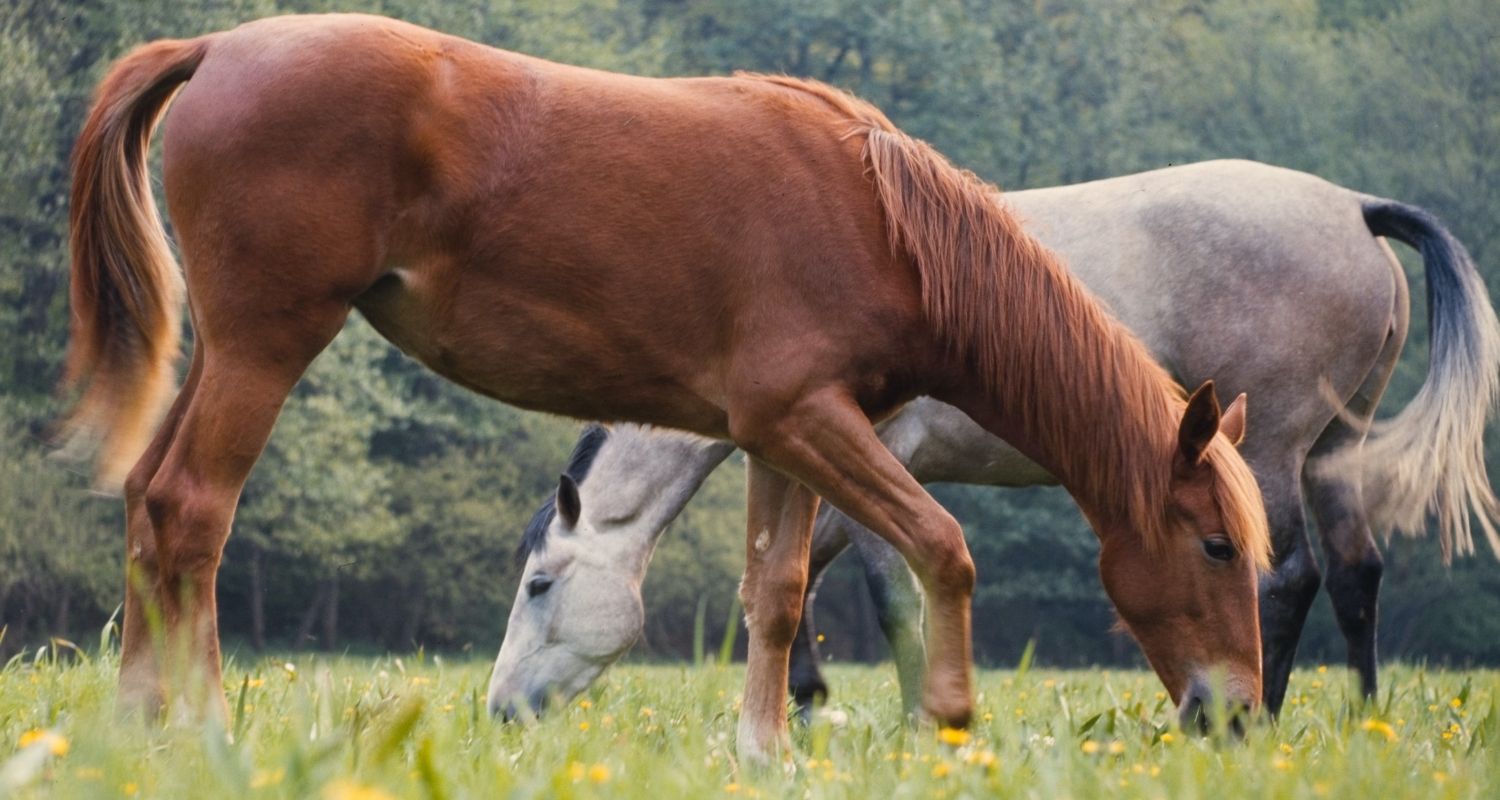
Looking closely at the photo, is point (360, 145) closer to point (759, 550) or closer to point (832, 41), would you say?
point (759, 550)

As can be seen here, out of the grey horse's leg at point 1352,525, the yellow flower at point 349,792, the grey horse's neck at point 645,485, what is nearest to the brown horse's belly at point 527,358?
the yellow flower at point 349,792

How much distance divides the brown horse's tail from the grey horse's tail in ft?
15.4

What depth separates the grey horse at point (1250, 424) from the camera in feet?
21.4

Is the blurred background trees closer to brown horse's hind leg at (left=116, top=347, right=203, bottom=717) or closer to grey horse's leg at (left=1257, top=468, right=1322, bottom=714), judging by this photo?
brown horse's hind leg at (left=116, top=347, right=203, bottom=717)

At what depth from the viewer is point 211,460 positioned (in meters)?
3.85

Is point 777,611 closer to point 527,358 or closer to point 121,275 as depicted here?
point 527,358

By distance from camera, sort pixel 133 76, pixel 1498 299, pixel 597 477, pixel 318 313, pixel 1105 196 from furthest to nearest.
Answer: pixel 1498 299 < pixel 1105 196 < pixel 597 477 < pixel 133 76 < pixel 318 313

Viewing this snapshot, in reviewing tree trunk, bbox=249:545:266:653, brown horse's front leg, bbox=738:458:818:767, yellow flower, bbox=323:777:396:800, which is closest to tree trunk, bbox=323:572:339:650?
tree trunk, bbox=249:545:266:653

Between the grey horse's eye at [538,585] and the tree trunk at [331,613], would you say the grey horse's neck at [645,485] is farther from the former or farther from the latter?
the tree trunk at [331,613]

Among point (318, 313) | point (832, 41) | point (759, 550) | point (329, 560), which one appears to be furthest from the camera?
point (832, 41)

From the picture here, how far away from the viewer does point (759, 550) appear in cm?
487

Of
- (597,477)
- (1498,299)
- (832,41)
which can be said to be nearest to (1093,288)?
(597,477)

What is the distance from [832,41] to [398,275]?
2973 centimetres

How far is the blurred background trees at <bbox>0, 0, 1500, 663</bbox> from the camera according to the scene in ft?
61.0
